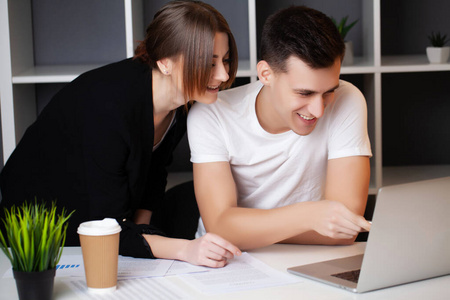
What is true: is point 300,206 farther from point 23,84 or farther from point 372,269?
point 23,84

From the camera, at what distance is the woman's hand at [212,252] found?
1342 mm

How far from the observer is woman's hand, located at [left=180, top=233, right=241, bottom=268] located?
4.40 feet

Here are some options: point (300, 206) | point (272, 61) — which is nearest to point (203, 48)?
point (272, 61)

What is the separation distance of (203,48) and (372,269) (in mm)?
750

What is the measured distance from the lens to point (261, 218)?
1.52m

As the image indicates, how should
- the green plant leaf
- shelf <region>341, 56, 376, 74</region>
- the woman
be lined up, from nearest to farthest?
the green plant leaf < the woman < shelf <region>341, 56, 376, 74</region>

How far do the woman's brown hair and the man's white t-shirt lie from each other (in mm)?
158

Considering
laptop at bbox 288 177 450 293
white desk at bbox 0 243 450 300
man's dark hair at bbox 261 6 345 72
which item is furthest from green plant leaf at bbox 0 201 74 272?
man's dark hair at bbox 261 6 345 72

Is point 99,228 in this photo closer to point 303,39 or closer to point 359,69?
point 303,39

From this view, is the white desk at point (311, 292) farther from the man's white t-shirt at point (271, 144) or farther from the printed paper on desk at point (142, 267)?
the man's white t-shirt at point (271, 144)

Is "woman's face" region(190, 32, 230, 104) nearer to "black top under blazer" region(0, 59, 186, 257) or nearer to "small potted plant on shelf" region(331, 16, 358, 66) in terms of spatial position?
"black top under blazer" region(0, 59, 186, 257)

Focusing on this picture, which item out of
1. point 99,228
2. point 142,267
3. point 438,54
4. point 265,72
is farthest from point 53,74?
point 438,54

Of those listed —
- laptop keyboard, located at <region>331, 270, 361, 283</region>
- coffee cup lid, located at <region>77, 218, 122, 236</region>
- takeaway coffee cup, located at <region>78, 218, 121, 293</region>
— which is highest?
coffee cup lid, located at <region>77, 218, 122, 236</region>

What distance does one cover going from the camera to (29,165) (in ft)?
5.85
